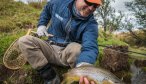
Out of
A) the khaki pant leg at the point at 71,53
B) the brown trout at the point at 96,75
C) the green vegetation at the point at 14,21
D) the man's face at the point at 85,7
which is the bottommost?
the green vegetation at the point at 14,21

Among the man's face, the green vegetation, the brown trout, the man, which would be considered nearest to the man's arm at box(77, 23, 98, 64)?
the man

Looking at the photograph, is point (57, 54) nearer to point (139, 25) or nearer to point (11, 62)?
point (11, 62)

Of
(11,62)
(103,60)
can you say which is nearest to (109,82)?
(11,62)

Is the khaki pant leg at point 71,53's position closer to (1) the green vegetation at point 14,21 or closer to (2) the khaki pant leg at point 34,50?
(2) the khaki pant leg at point 34,50

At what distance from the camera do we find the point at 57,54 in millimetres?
6430

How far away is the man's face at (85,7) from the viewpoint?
5762 mm

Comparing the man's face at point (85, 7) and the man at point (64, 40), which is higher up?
the man's face at point (85, 7)

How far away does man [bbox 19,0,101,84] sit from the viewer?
5.87m

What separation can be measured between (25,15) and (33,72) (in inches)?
191

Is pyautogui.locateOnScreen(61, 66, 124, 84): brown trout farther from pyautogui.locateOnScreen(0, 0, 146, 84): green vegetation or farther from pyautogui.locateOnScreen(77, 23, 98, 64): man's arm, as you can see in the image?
pyautogui.locateOnScreen(0, 0, 146, 84): green vegetation

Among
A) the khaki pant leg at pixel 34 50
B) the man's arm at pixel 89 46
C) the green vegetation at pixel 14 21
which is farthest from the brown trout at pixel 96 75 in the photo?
the green vegetation at pixel 14 21

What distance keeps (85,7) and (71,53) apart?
0.88m

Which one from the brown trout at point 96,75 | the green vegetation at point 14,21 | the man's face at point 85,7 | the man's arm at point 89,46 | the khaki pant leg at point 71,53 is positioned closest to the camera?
the brown trout at point 96,75

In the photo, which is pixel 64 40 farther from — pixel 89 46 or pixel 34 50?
pixel 89 46
